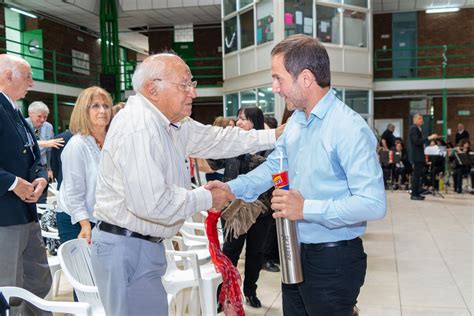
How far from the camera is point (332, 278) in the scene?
163 centimetres

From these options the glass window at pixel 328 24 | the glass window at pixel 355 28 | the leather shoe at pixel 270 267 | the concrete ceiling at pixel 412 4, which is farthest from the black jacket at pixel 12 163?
the concrete ceiling at pixel 412 4

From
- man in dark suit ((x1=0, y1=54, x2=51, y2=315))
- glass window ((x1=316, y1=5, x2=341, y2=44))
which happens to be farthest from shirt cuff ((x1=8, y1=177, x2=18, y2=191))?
glass window ((x1=316, y1=5, x2=341, y2=44))

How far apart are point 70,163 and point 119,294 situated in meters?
1.30

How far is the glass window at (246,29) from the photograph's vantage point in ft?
42.5

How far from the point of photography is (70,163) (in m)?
2.81

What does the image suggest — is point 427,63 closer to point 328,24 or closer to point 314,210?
point 328,24

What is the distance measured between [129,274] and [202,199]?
40 cm

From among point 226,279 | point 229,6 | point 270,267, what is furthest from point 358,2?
point 226,279

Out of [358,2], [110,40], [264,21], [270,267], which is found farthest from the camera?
[110,40]

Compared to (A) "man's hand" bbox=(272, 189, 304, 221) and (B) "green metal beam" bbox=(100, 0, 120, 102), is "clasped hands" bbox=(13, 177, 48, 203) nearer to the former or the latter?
(A) "man's hand" bbox=(272, 189, 304, 221)

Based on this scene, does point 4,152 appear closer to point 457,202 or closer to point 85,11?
point 457,202

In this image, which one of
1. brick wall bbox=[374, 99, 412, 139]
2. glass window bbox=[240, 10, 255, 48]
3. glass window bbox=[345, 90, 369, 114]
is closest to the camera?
glass window bbox=[240, 10, 255, 48]

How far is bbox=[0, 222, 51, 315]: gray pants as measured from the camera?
7.61 ft

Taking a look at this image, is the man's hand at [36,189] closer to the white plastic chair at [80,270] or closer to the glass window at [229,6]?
the white plastic chair at [80,270]
